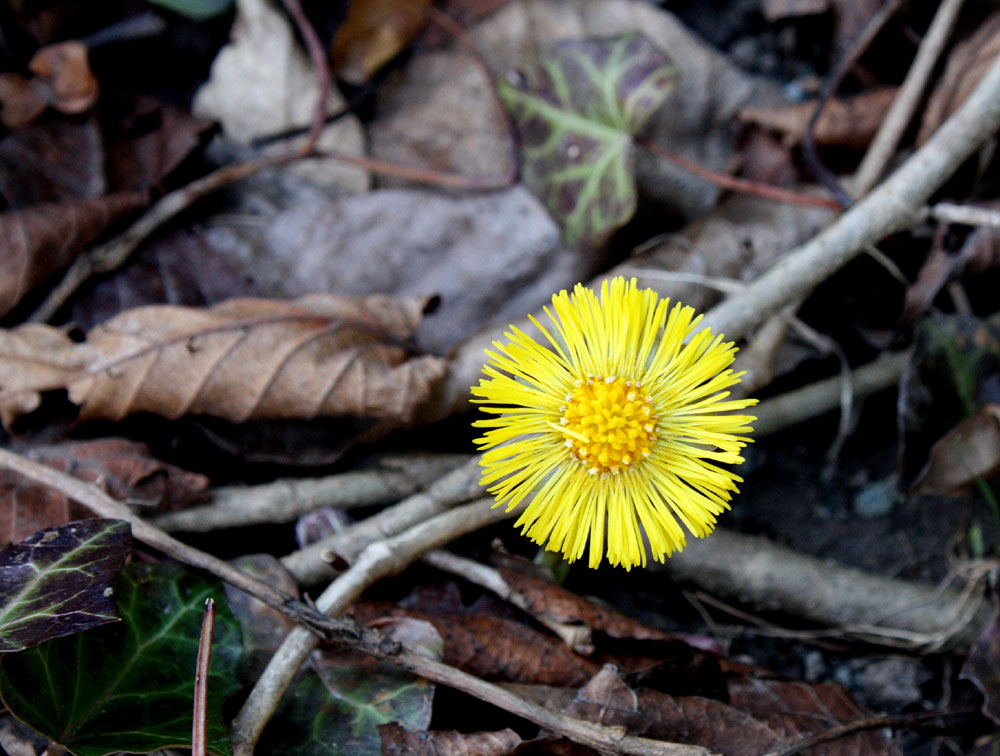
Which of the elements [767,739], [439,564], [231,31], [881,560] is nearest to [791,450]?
[881,560]

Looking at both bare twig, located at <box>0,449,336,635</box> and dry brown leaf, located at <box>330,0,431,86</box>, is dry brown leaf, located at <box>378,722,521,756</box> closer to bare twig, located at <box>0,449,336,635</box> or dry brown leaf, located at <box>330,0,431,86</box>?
bare twig, located at <box>0,449,336,635</box>

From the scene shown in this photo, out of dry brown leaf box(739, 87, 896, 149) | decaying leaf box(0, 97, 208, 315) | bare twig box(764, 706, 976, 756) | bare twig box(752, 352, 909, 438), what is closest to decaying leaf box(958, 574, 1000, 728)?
bare twig box(764, 706, 976, 756)

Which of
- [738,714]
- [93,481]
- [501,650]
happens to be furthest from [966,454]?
[93,481]

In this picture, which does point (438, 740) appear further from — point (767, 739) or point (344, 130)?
point (344, 130)

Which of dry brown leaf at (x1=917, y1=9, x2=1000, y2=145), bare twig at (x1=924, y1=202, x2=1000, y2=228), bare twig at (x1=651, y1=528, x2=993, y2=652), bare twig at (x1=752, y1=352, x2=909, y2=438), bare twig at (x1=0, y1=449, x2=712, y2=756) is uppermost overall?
dry brown leaf at (x1=917, y1=9, x2=1000, y2=145)

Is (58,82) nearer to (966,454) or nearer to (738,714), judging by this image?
(738,714)

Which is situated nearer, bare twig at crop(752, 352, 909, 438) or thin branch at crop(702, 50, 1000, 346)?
thin branch at crop(702, 50, 1000, 346)

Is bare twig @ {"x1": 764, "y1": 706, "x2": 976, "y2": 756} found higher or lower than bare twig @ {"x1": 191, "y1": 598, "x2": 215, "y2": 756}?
higher
